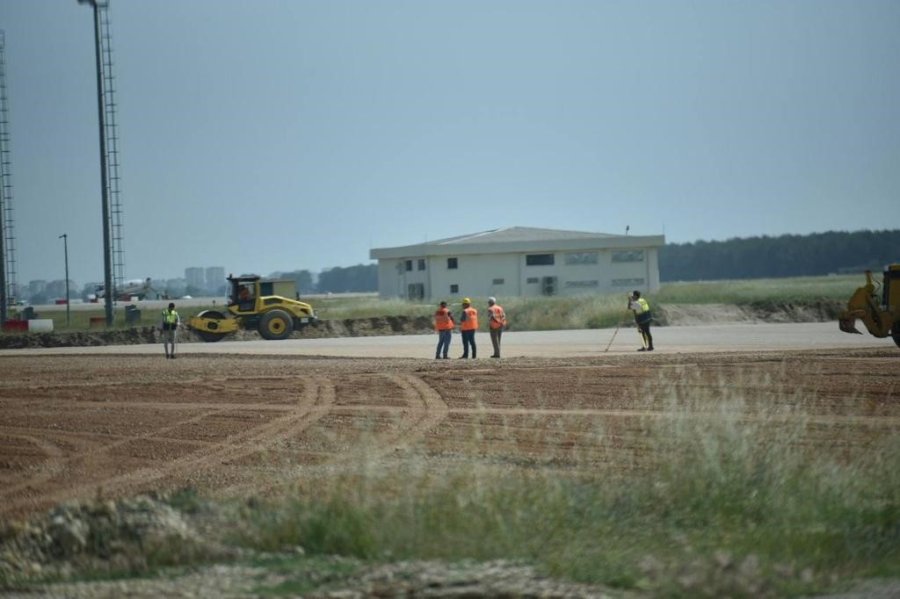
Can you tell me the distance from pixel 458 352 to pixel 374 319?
20.2 meters

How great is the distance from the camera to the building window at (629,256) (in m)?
76.8

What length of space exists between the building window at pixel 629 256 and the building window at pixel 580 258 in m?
1.39

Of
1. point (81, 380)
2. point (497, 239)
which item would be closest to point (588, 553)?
point (81, 380)

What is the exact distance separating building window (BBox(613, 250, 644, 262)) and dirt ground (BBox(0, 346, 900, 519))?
47.3m

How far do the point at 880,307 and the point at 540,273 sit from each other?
47067mm

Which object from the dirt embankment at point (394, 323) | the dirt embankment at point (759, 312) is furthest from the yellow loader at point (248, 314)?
the dirt embankment at point (759, 312)

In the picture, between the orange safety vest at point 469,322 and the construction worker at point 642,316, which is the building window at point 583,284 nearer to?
the construction worker at point 642,316

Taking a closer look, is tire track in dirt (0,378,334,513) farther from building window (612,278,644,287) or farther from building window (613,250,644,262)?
building window (613,250,644,262)

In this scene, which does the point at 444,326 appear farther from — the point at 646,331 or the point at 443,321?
the point at 646,331

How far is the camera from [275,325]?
147 ft

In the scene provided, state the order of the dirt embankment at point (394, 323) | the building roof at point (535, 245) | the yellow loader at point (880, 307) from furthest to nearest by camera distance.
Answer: the building roof at point (535, 245) → the dirt embankment at point (394, 323) → the yellow loader at point (880, 307)

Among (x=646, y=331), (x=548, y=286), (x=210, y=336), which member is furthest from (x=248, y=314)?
(x=548, y=286)

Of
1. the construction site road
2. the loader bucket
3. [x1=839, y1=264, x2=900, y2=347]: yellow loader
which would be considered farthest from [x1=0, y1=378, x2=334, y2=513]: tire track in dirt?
the loader bucket

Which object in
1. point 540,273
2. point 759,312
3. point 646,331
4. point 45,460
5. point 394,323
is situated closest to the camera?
point 45,460
